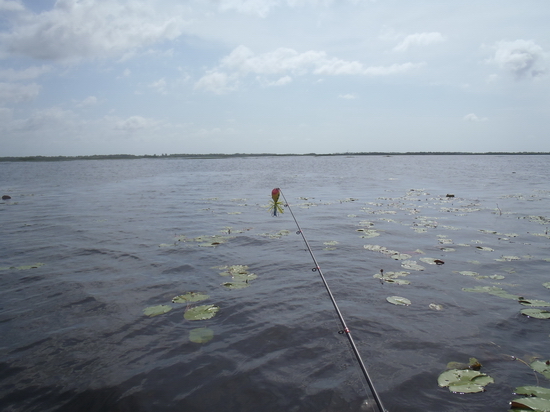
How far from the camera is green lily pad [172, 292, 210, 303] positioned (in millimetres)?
5785

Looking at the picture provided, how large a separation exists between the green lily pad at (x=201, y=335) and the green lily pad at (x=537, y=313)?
4.86 meters

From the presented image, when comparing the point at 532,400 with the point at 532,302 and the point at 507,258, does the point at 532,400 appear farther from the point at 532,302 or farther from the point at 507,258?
the point at 507,258

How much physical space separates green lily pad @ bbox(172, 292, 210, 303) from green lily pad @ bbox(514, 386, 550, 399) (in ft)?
14.9

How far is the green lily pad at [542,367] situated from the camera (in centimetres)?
374

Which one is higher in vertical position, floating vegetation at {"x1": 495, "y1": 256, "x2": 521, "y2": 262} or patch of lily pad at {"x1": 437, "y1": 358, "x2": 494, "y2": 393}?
floating vegetation at {"x1": 495, "y1": 256, "x2": 521, "y2": 262}

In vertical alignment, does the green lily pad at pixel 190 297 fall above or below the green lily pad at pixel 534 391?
above

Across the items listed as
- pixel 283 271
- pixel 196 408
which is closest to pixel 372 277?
pixel 283 271

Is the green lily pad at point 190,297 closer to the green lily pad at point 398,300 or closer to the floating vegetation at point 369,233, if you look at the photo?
the green lily pad at point 398,300

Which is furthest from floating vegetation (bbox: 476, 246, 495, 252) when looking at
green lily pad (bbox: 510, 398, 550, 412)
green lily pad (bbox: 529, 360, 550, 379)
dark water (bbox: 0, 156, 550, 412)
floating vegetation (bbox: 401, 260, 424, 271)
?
green lily pad (bbox: 510, 398, 550, 412)

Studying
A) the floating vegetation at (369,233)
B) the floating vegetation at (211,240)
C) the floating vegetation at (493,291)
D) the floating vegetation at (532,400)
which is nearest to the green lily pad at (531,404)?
the floating vegetation at (532,400)

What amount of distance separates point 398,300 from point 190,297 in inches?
144

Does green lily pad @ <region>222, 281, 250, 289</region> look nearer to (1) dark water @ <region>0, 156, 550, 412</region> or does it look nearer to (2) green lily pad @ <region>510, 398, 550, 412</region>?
(1) dark water @ <region>0, 156, 550, 412</region>

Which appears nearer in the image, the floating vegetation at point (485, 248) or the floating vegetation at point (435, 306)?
the floating vegetation at point (435, 306)

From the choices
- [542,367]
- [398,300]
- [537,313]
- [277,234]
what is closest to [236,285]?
[398,300]
